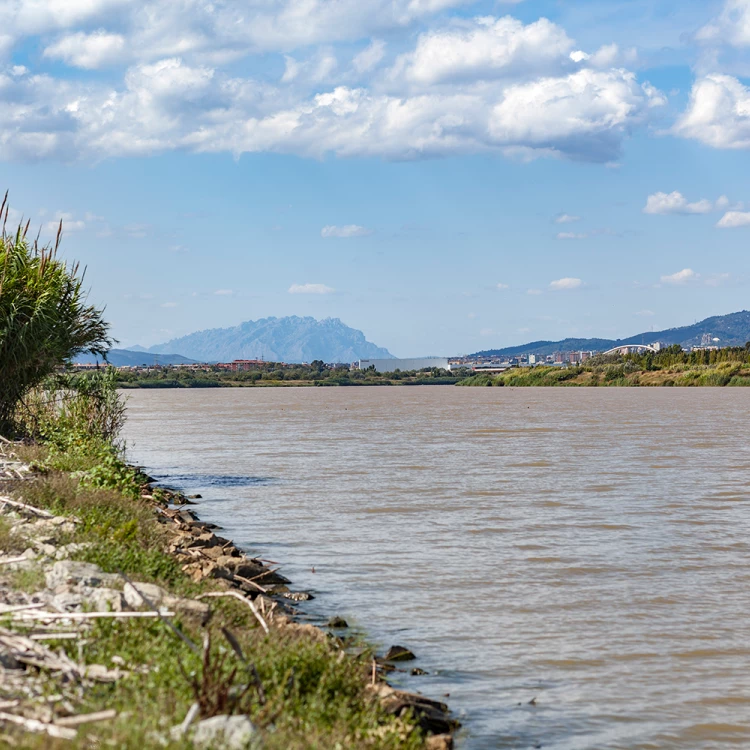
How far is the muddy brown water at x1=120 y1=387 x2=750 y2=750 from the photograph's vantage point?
8.58 m

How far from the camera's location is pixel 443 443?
39062 mm

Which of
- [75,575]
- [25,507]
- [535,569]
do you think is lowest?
[535,569]

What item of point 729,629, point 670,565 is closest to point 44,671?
point 729,629

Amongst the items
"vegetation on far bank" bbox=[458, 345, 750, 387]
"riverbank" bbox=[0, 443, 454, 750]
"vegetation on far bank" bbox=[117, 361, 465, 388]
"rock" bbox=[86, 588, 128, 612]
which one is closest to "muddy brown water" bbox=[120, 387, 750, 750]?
"riverbank" bbox=[0, 443, 454, 750]

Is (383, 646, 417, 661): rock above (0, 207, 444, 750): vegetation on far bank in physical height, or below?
below

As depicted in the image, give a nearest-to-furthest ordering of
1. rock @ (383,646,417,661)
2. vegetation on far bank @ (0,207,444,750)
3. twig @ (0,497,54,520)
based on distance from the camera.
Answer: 1. vegetation on far bank @ (0,207,444,750)
2. rock @ (383,646,417,661)
3. twig @ (0,497,54,520)

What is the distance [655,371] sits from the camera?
5546 inches

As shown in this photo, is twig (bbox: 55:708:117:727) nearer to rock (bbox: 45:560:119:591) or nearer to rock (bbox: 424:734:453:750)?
rock (bbox: 424:734:453:750)

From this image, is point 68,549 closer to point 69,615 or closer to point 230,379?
point 69,615

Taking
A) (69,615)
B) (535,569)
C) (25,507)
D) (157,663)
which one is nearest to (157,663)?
(157,663)

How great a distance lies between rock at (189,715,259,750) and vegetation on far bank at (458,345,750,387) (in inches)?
5115

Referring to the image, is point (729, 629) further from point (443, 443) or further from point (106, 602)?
point (443, 443)

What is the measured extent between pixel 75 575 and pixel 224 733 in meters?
3.49

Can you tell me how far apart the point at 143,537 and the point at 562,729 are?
17.2 ft
